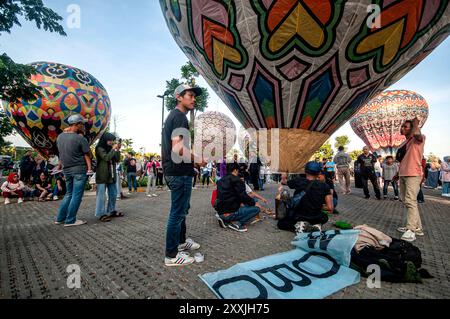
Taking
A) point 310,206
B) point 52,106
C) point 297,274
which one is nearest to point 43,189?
point 52,106

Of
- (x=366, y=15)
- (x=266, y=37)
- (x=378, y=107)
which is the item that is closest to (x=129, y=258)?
(x=266, y=37)

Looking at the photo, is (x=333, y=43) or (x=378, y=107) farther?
(x=378, y=107)

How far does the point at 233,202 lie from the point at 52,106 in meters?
12.5

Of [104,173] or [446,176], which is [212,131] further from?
[104,173]

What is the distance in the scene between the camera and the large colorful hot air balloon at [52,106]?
11.4m

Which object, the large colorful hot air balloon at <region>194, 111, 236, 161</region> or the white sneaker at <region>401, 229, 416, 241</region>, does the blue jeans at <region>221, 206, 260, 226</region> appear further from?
the large colorful hot air balloon at <region>194, 111, 236, 161</region>

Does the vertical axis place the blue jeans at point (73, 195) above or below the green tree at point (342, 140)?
below

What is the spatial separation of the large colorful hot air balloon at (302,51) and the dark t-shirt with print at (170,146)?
13.3ft

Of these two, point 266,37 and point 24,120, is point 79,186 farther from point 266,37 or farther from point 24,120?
point 24,120

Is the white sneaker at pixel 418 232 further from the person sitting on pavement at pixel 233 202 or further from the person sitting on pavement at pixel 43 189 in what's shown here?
the person sitting on pavement at pixel 43 189

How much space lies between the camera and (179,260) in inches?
97.7

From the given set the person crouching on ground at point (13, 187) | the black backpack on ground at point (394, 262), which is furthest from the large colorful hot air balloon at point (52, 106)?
the black backpack on ground at point (394, 262)

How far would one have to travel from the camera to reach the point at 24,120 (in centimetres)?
1156
